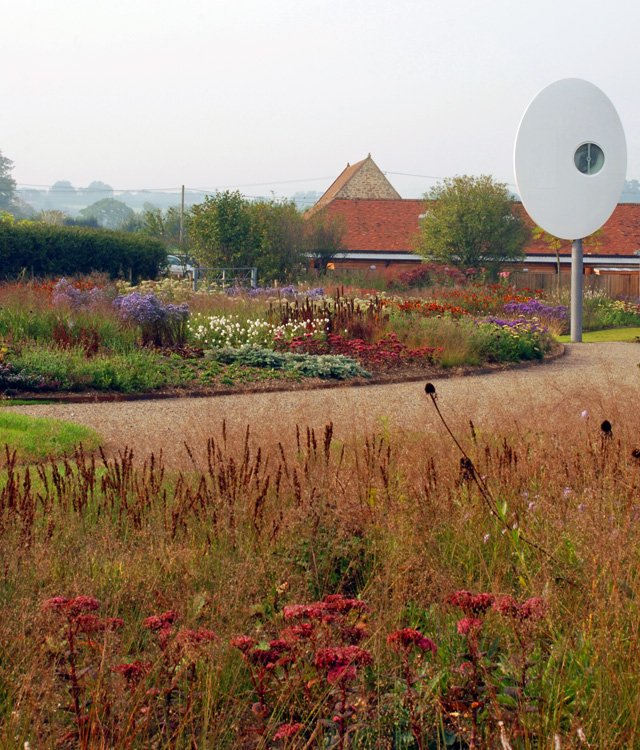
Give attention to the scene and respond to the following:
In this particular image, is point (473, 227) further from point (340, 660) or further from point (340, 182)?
point (340, 660)

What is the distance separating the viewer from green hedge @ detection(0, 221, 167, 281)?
23.7m

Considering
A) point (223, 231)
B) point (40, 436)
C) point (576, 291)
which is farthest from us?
point (223, 231)

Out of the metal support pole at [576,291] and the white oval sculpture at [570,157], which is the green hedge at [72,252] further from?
the metal support pole at [576,291]

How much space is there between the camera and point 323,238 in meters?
33.4

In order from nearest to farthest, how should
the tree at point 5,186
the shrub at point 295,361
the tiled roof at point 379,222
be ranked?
1. the shrub at point 295,361
2. the tiled roof at point 379,222
3. the tree at point 5,186

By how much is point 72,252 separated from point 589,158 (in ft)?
50.9

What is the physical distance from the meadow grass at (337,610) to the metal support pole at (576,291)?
13.4m

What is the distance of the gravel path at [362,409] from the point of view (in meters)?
6.13

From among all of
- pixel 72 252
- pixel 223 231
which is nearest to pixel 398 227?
pixel 223 231

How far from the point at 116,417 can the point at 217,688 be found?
637 cm

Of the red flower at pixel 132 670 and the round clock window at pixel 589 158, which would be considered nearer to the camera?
the red flower at pixel 132 670

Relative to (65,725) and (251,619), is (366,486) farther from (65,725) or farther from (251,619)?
(65,725)

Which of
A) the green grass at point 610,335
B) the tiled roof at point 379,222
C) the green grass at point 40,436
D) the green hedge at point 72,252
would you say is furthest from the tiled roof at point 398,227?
the green grass at point 40,436

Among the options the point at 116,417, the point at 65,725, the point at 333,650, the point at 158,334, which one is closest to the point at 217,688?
the point at 65,725
